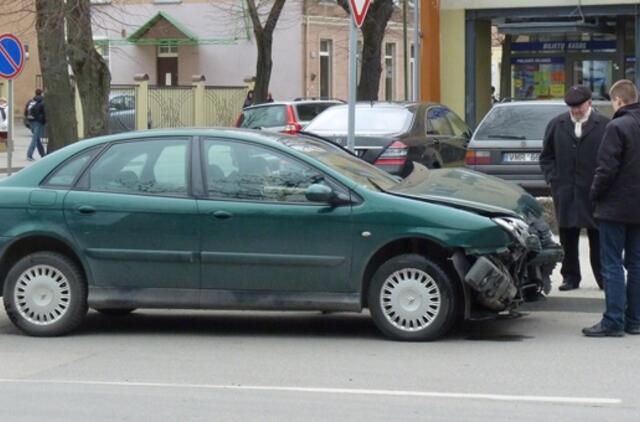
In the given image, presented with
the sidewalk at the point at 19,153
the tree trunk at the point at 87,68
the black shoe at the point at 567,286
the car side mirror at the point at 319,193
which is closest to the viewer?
the car side mirror at the point at 319,193

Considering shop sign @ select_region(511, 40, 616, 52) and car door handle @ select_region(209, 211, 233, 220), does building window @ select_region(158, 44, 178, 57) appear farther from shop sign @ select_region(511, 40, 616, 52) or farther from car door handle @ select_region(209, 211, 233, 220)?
car door handle @ select_region(209, 211, 233, 220)

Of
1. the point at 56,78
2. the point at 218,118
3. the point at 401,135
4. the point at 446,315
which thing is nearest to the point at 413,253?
the point at 446,315

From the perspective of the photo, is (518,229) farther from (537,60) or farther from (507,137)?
(537,60)

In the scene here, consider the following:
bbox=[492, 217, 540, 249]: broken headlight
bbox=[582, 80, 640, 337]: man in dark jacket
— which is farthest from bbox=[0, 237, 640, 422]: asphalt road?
bbox=[492, 217, 540, 249]: broken headlight

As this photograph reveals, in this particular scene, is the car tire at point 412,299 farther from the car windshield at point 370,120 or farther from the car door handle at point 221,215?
the car windshield at point 370,120

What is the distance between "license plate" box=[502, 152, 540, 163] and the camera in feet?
55.4

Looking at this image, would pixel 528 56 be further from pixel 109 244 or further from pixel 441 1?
pixel 109 244

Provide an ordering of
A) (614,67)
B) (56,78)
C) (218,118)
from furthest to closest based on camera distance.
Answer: (218,118), (614,67), (56,78)

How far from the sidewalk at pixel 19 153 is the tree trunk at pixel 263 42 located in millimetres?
6600

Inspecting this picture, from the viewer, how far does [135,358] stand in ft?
30.2

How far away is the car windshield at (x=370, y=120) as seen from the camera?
55.2 ft

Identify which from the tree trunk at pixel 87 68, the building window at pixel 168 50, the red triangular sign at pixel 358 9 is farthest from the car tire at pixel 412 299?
the building window at pixel 168 50

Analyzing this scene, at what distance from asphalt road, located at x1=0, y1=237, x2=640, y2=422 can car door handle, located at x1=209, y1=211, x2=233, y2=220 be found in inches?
37.6

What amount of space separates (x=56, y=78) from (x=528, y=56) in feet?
32.5
